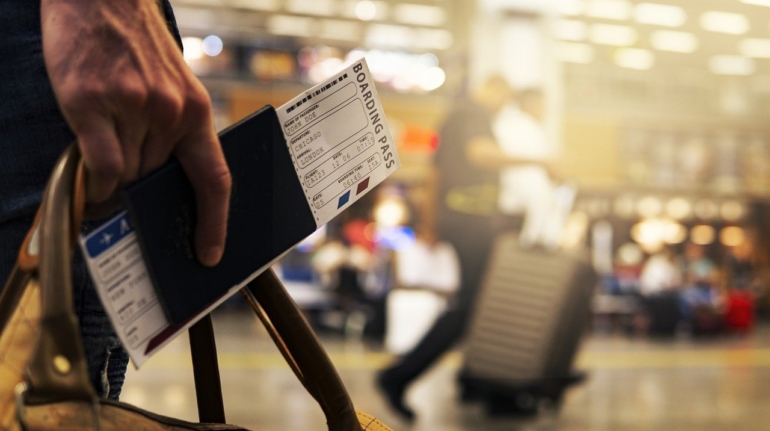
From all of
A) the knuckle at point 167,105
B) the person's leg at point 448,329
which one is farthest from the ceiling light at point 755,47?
the knuckle at point 167,105

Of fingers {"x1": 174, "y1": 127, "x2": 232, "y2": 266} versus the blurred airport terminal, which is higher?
fingers {"x1": 174, "y1": 127, "x2": 232, "y2": 266}

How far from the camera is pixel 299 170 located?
2.28ft

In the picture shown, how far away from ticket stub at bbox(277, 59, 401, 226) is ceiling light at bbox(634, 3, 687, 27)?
10.6 m

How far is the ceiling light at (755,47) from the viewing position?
1306 cm

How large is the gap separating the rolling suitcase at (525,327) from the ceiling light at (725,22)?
864 centimetres

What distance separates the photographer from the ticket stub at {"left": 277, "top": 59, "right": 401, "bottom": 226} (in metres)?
0.70

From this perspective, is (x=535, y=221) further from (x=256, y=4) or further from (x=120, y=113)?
(x=256, y=4)

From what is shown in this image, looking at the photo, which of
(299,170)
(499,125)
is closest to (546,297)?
(499,125)

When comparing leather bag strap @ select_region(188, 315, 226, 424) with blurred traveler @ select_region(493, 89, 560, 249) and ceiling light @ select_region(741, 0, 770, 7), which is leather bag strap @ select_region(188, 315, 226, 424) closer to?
blurred traveler @ select_region(493, 89, 560, 249)

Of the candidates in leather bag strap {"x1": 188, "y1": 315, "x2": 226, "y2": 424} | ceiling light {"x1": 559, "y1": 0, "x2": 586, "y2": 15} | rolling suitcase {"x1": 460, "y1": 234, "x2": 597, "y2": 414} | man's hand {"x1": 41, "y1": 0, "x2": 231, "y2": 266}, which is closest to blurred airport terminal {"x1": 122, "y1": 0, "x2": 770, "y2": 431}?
rolling suitcase {"x1": 460, "y1": 234, "x2": 597, "y2": 414}

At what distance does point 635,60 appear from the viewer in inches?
Result: 556

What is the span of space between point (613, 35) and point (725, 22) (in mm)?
1647

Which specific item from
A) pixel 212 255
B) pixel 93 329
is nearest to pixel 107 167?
pixel 212 255

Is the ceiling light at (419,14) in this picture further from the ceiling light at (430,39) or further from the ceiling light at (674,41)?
the ceiling light at (674,41)
